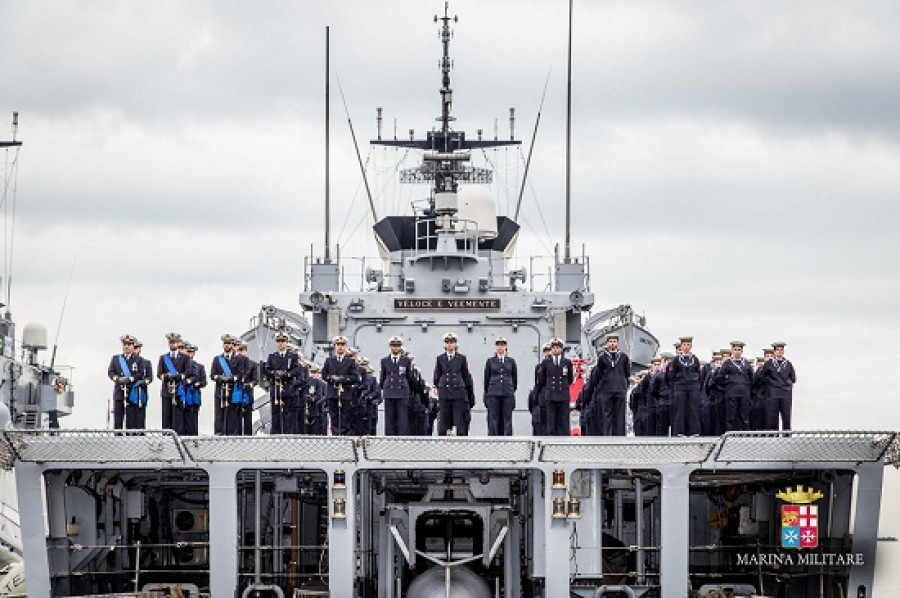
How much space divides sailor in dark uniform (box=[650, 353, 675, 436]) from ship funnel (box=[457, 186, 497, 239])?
7.46 metres

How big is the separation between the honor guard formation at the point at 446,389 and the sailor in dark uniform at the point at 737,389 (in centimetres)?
1

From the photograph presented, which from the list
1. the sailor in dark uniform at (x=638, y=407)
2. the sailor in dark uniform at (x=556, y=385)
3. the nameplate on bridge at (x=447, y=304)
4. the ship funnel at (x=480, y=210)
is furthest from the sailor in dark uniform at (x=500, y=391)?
the ship funnel at (x=480, y=210)

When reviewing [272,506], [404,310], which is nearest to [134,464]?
[272,506]

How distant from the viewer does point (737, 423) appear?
19.7 meters

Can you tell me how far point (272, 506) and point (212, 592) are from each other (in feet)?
9.13

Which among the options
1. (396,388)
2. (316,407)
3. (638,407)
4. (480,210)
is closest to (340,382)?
(396,388)

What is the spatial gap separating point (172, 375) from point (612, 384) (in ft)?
15.6

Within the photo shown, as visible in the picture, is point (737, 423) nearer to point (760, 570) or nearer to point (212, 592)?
point (760, 570)

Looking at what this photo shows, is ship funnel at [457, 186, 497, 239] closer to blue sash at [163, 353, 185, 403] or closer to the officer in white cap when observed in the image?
the officer in white cap

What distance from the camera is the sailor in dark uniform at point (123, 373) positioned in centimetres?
1947

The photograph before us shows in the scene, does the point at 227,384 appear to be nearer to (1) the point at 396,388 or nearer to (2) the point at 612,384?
(1) the point at 396,388

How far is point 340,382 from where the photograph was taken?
65.2 feet

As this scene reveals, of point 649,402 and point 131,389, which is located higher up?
point 131,389

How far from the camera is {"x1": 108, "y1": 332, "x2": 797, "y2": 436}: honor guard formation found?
64.3ft
